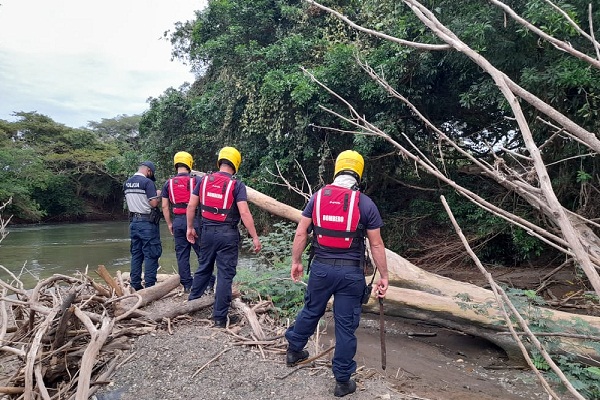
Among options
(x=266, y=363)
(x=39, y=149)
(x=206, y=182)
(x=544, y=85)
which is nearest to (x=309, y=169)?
(x=544, y=85)

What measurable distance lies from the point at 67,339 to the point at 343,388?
260 cm

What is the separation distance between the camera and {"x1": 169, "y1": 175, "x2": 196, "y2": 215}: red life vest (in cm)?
593

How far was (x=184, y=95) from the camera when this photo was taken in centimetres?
1463

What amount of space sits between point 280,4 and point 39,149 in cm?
2062

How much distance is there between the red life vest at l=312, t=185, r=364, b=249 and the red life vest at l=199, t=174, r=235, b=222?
1432mm

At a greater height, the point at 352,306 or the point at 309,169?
the point at 309,169

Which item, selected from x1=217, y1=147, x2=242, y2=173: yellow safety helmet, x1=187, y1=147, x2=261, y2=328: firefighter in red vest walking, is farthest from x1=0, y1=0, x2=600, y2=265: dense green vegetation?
x1=187, y1=147, x2=261, y2=328: firefighter in red vest walking

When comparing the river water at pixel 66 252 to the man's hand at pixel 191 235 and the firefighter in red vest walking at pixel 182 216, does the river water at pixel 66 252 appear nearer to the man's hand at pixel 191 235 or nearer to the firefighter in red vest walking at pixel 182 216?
the firefighter in red vest walking at pixel 182 216

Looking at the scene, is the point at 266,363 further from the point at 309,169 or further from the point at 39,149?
the point at 39,149

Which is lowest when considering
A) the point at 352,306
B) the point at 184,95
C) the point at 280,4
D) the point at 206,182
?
the point at 352,306

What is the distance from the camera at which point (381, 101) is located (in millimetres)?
9227

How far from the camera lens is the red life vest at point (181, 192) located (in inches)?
233

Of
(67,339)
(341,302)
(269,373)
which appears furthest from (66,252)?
(341,302)

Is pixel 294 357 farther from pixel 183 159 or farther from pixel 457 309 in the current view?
pixel 183 159
